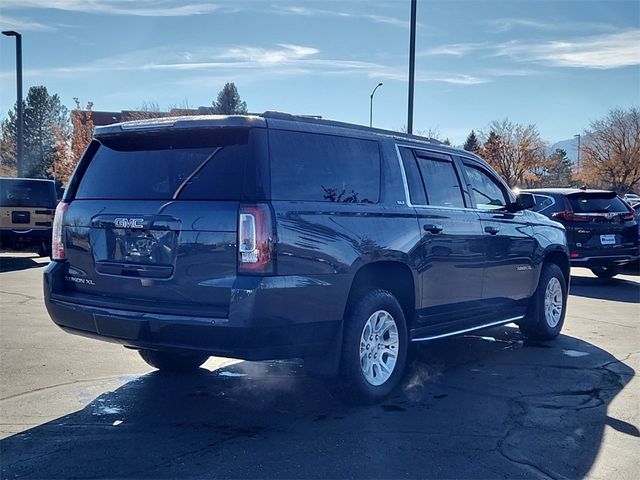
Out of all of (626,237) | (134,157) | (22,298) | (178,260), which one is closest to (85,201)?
(134,157)

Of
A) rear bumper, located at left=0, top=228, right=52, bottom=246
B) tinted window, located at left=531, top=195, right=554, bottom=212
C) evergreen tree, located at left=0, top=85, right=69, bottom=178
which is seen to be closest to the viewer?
tinted window, located at left=531, top=195, right=554, bottom=212

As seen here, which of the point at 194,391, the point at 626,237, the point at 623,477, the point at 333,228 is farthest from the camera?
the point at 626,237

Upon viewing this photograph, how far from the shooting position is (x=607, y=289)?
12266 millimetres

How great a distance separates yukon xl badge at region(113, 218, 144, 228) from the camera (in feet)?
15.2

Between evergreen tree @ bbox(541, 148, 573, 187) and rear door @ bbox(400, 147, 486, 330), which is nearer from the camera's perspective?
rear door @ bbox(400, 147, 486, 330)

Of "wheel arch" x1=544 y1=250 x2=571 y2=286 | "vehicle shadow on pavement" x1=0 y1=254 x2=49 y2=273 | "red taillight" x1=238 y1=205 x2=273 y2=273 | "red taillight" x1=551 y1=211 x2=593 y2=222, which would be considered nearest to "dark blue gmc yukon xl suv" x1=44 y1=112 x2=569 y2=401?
"red taillight" x1=238 y1=205 x2=273 y2=273

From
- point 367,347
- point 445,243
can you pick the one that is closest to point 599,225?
point 445,243

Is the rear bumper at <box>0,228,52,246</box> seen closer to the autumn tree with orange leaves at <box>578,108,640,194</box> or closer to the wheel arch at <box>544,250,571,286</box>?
the wheel arch at <box>544,250,571,286</box>

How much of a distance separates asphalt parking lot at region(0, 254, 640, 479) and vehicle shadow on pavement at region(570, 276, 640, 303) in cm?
395

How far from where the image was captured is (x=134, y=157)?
5043 millimetres

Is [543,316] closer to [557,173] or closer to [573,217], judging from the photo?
[573,217]

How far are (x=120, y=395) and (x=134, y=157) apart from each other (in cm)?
184

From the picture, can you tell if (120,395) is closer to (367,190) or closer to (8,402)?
(8,402)

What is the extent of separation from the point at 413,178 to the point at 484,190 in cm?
133
